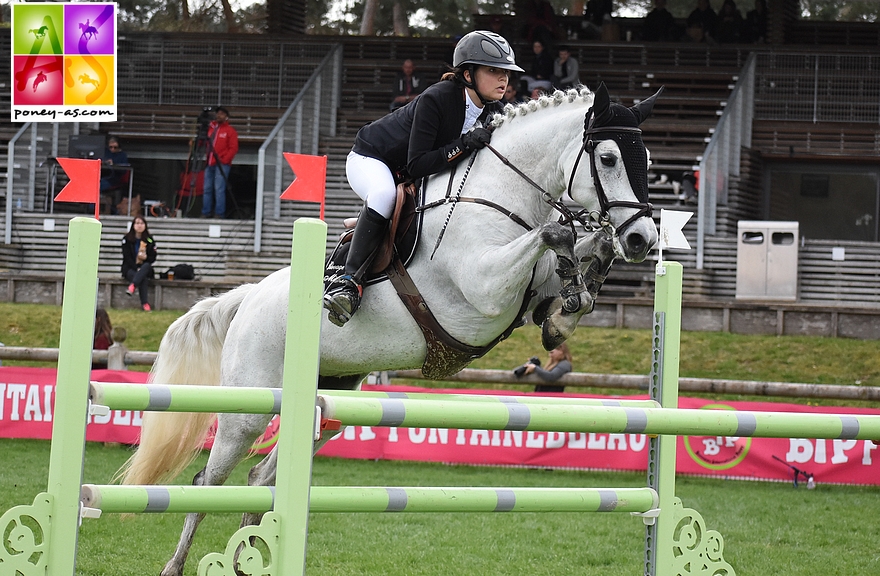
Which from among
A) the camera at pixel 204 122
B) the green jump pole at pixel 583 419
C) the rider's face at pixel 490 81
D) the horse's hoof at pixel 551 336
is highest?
the camera at pixel 204 122

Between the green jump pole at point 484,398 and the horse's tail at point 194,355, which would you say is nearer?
the green jump pole at point 484,398

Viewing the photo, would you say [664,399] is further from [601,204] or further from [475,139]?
[475,139]

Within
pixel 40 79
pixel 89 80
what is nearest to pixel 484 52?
pixel 89 80

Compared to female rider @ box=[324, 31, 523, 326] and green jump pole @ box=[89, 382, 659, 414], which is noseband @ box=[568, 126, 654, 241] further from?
green jump pole @ box=[89, 382, 659, 414]

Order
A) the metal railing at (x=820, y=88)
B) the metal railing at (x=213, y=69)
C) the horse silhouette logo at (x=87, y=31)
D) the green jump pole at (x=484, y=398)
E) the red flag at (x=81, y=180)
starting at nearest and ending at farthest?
the green jump pole at (x=484, y=398) < the red flag at (x=81, y=180) < the horse silhouette logo at (x=87, y=31) < the metal railing at (x=820, y=88) < the metal railing at (x=213, y=69)

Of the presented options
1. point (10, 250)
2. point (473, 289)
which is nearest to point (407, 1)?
point (10, 250)

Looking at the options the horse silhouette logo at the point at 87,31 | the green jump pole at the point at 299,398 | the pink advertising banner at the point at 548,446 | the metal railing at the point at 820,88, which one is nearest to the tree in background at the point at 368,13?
the metal railing at the point at 820,88

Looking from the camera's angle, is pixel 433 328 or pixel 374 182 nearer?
pixel 433 328

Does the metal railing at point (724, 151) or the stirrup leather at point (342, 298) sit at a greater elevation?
the metal railing at point (724, 151)

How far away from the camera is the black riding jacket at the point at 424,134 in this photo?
14.1 ft

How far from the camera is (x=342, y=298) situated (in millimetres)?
4129

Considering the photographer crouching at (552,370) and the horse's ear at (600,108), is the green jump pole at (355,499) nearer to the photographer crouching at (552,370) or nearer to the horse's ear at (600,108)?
the horse's ear at (600,108)

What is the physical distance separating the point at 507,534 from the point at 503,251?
10.4 feet

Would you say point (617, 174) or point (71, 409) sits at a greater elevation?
point (617, 174)
